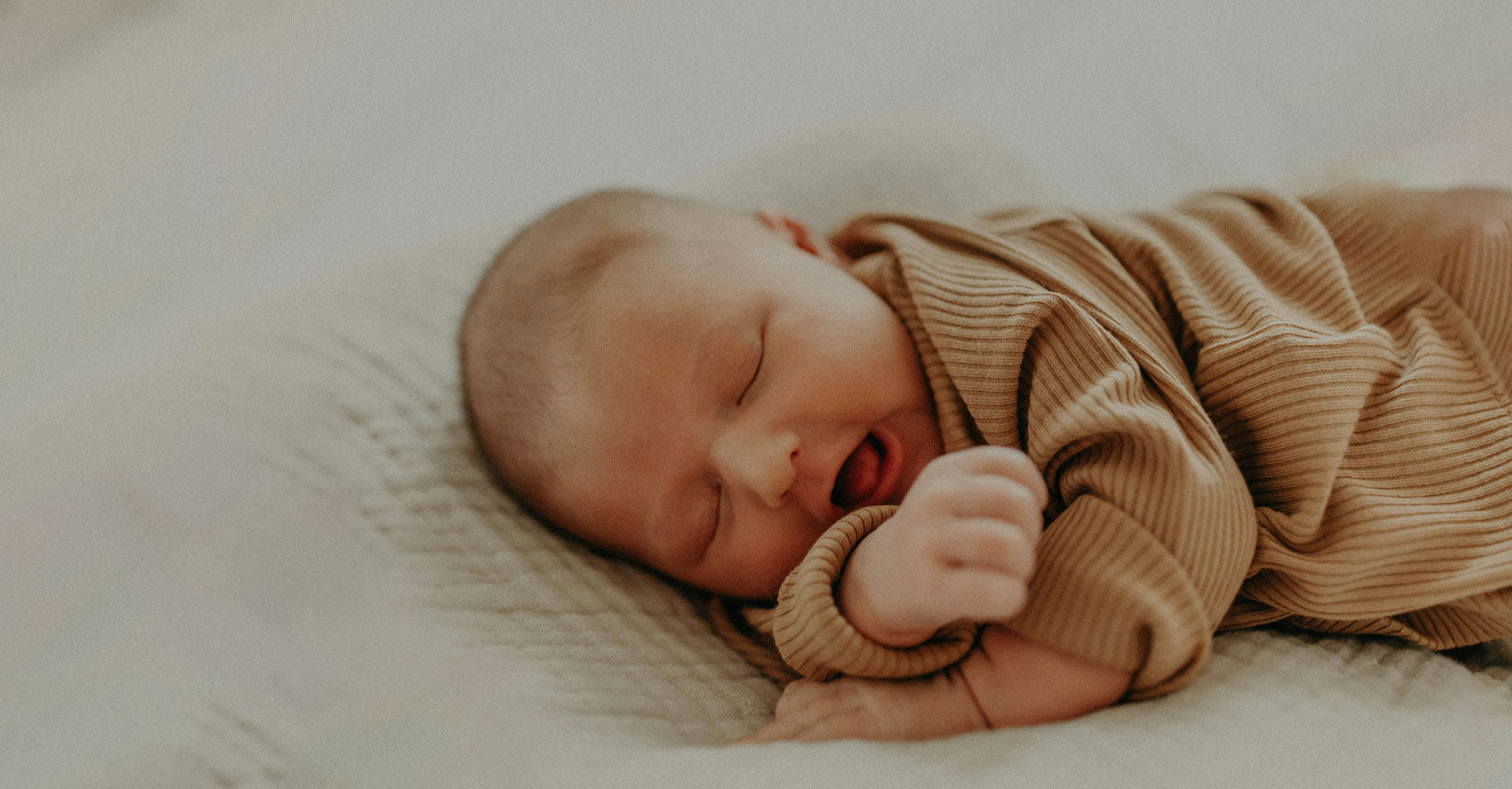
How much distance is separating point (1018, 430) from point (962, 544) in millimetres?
240

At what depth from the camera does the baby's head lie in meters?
0.93

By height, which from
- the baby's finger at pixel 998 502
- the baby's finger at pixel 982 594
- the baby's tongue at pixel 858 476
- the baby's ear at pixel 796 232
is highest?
the baby's ear at pixel 796 232

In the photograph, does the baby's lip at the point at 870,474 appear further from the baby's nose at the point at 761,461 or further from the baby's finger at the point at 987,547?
the baby's finger at the point at 987,547

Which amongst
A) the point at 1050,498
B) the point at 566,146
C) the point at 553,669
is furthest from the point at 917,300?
the point at 566,146

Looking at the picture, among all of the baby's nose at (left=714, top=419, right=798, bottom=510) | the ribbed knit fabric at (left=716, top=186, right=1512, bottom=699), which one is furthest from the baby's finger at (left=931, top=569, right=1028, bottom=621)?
the baby's nose at (left=714, top=419, right=798, bottom=510)

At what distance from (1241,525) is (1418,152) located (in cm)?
103

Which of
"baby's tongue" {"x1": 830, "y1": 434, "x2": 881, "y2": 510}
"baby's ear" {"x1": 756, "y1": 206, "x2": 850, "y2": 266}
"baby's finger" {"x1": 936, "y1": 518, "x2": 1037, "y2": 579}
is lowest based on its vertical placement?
"baby's tongue" {"x1": 830, "y1": 434, "x2": 881, "y2": 510}

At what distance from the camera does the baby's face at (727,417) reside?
93 cm

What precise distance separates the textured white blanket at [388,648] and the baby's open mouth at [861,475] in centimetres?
18

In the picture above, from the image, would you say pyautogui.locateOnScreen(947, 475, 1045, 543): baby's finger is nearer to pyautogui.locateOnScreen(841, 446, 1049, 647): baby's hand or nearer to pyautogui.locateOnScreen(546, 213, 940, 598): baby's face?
pyautogui.locateOnScreen(841, 446, 1049, 647): baby's hand

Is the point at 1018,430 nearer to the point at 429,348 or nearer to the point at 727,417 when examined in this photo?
the point at 727,417

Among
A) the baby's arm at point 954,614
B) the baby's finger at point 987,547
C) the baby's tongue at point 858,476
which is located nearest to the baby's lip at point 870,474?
the baby's tongue at point 858,476

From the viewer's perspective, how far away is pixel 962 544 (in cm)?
68

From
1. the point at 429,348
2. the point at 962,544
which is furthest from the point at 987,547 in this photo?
the point at 429,348
